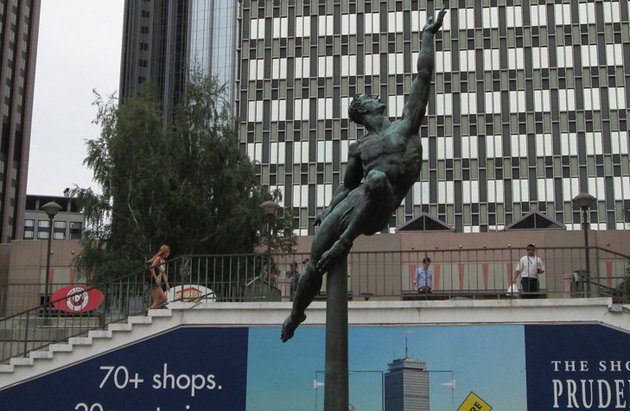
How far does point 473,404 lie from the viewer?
18719 mm

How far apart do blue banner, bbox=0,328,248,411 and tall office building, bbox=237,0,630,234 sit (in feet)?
174

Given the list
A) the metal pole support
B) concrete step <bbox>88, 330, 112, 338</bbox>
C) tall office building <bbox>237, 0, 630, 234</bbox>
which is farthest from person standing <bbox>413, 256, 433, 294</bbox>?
tall office building <bbox>237, 0, 630, 234</bbox>

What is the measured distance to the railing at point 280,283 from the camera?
19766mm

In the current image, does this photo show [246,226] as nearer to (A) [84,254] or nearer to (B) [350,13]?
(A) [84,254]

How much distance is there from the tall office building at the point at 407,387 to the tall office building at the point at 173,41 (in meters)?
86.2

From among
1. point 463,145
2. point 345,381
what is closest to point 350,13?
point 463,145

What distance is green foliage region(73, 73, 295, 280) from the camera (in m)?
33.5

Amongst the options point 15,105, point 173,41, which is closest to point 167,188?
point 173,41

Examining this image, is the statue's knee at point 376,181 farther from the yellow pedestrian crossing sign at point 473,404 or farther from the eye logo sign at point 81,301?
the eye logo sign at point 81,301

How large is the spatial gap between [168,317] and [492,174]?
2326 inches

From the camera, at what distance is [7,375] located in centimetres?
1950

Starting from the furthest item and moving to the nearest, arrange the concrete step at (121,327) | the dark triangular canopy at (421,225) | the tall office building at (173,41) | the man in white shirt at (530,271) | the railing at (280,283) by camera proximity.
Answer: the tall office building at (173,41) → the dark triangular canopy at (421,225) → the railing at (280,283) → the concrete step at (121,327) → the man in white shirt at (530,271)

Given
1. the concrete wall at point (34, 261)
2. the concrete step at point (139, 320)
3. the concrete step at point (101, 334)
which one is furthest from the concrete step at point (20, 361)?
the concrete wall at point (34, 261)

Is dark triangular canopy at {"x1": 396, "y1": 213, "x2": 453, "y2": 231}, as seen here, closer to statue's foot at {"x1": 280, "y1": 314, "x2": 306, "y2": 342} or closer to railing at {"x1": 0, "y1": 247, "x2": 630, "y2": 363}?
railing at {"x1": 0, "y1": 247, "x2": 630, "y2": 363}
